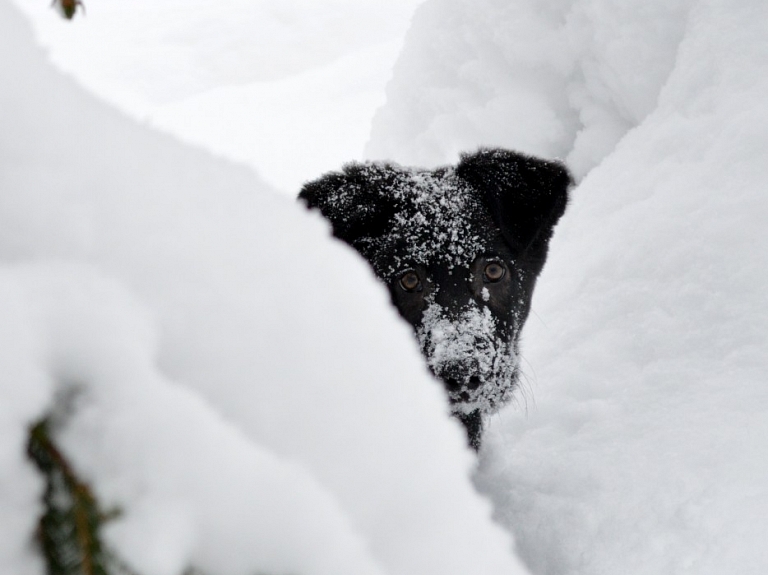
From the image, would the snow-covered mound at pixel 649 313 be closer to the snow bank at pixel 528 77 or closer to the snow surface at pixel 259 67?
the snow bank at pixel 528 77

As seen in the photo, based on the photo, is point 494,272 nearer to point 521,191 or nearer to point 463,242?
point 463,242

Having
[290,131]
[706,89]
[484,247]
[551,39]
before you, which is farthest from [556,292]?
[290,131]

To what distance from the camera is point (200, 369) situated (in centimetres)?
73

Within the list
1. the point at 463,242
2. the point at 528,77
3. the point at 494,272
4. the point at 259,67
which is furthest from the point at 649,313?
the point at 259,67

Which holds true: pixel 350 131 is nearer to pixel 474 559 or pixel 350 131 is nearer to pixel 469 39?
pixel 469 39

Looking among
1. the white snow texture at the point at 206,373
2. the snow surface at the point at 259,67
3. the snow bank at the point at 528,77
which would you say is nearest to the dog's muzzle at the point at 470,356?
the white snow texture at the point at 206,373

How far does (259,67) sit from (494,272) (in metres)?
18.4

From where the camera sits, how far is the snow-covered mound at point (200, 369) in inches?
24.1

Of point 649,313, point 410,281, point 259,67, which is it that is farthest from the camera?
point 259,67

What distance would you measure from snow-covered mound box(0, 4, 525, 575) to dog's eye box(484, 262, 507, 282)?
2223 millimetres

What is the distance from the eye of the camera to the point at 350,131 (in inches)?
500

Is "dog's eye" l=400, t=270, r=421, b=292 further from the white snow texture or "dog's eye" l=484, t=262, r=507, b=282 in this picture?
the white snow texture

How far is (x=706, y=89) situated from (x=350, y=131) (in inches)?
375

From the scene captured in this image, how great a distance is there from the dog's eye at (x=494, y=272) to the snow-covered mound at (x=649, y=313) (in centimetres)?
A: 40
